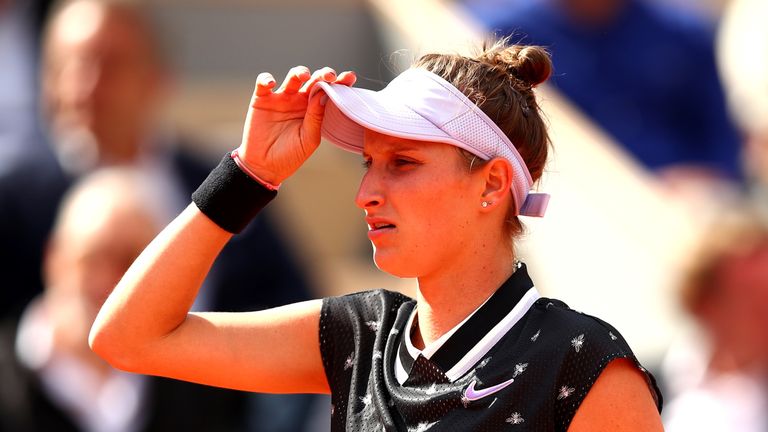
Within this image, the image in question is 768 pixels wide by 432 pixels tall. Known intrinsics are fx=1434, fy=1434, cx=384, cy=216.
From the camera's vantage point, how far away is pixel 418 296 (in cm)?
277

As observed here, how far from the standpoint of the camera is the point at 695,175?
666 cm

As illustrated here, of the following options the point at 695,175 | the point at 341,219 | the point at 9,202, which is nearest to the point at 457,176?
the point at 9,202

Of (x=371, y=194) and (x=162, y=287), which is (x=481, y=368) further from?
(x=162, y=287)

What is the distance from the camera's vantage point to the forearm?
2.83 meters

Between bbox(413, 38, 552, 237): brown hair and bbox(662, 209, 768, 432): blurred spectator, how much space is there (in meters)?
2.37

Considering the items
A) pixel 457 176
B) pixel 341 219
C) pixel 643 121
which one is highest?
pixel 457 176

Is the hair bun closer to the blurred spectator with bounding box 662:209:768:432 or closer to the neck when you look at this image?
the neck

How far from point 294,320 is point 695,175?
411 cm

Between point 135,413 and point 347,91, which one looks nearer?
point 347,91

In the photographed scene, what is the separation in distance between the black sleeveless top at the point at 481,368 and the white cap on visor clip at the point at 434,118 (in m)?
0.18

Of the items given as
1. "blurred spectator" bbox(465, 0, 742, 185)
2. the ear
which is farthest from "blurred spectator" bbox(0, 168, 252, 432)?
"blurred spectator" bbox(465, 0, 742, 185)

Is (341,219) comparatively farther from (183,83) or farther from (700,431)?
(700,431)

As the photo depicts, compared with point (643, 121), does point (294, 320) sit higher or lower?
higher

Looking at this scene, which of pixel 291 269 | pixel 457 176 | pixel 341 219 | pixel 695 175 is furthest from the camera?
pixel 341 219
